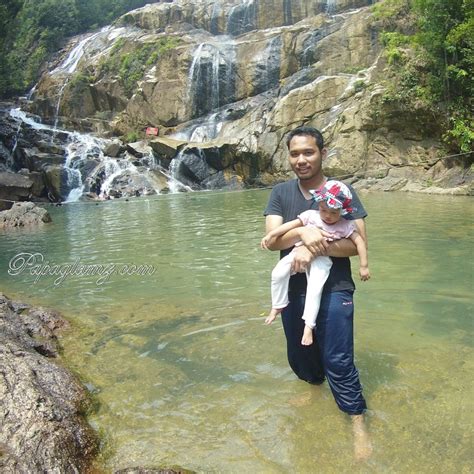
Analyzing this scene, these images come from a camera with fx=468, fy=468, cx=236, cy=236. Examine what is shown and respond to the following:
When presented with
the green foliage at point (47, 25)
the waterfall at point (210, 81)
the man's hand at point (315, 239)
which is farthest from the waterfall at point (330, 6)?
the man's hand at point (315, 239)

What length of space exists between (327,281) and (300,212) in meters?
0.49

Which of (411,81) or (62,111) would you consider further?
(62,111)

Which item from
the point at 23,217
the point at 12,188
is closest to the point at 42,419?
the point at 23,217

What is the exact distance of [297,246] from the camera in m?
3.00

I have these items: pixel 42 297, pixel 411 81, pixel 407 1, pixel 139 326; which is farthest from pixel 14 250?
pixel 407 1

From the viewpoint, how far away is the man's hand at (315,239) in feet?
9.24

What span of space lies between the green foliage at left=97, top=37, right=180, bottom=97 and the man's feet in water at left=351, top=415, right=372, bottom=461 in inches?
1320

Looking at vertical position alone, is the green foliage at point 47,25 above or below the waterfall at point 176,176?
above

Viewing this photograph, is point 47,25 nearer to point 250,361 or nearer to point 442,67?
point 442,67

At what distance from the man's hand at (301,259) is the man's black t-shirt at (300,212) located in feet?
0.50

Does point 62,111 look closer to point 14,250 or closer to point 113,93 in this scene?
point 113,93

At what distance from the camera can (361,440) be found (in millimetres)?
2857

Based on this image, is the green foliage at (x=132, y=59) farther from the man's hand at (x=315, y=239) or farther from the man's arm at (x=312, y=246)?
the man's hand at (x=315, y=239)

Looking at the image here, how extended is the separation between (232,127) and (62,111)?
49.8 feet
